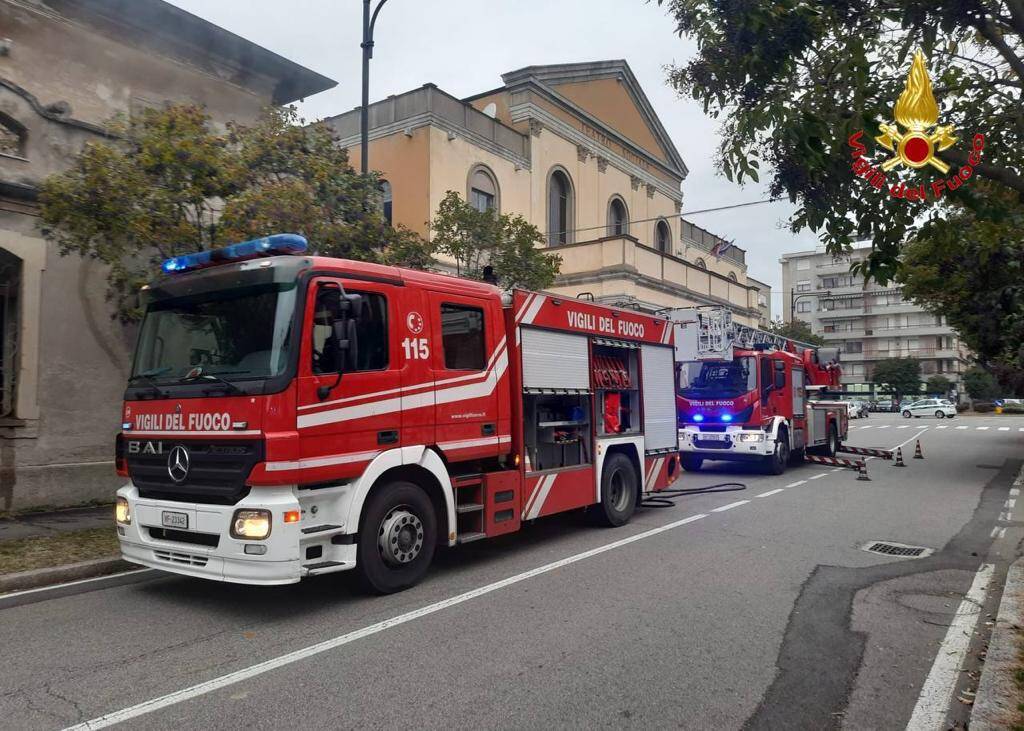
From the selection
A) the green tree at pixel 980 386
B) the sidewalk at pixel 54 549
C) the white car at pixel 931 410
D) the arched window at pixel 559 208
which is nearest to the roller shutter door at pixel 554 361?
the sidewalk at pixel 54 549

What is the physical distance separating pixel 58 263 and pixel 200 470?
6.80m

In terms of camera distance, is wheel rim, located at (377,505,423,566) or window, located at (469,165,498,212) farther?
window, located at (469,165,498,212)

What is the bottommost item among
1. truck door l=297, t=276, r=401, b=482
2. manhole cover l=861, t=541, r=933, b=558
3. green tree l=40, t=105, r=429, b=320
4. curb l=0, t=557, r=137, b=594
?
manhole cover l=861, t=541, r=933, b=558

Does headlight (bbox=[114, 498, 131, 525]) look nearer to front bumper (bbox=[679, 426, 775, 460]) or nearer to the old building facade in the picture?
the old building facade

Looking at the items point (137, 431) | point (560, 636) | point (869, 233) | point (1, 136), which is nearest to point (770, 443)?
point (869, 233)

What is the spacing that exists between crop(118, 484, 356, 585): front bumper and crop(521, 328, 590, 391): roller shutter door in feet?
9.71

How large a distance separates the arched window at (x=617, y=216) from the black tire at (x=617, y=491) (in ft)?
68.4

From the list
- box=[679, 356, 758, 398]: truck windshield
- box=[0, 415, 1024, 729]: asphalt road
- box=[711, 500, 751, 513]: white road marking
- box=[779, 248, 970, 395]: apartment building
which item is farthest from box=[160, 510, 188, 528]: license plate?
box=[779, 248, 970, 395]: apartment building

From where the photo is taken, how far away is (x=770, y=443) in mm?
15586

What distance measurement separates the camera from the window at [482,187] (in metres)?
23.0

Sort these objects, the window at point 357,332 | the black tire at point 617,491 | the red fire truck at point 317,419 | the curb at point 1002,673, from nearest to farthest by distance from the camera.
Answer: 1. the curb at point 1002,673
2. the red fire truck at point 317,419
3. the window at point 357,332
4. the black tire at point 617,491

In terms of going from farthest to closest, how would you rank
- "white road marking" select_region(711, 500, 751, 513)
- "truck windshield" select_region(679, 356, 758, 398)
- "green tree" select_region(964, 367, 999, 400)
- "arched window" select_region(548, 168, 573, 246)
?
1. "green tree" select_region(964, 367, 999, 400)
2. "arched window" select_region(548, 168, 573, 246)
3. "truck windshield" select_region(679, 356, 758, 398)
4. "white road marking" select_region(711, 500, 751, 513)

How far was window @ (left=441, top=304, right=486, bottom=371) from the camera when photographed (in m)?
7.08

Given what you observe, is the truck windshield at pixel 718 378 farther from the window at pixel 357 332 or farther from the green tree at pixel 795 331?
the green tree at pixel 795 331
